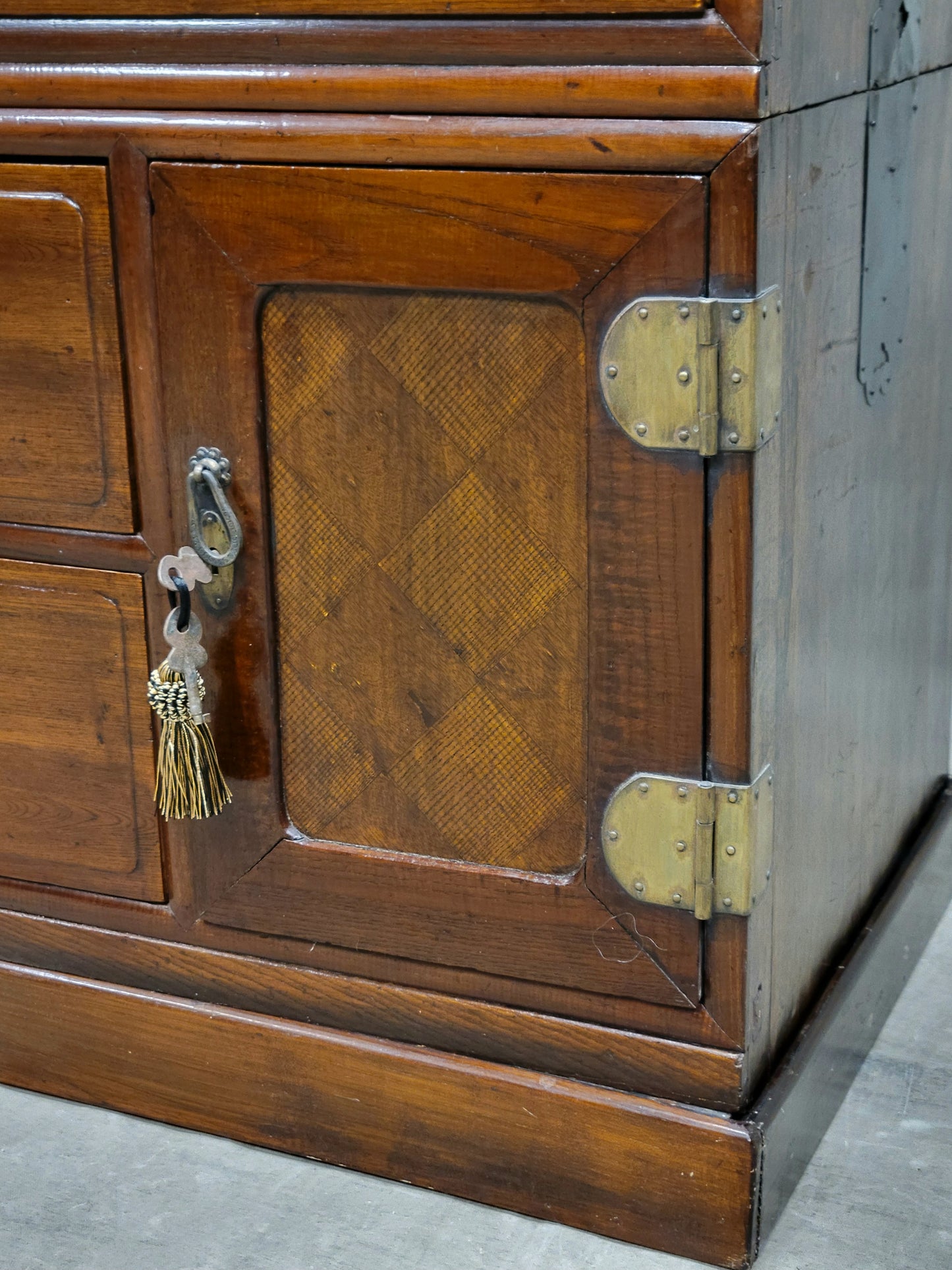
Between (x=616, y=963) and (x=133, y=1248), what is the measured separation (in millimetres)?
477

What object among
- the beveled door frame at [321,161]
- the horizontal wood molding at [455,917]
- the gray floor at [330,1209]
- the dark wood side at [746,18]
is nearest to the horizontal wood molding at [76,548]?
the beveled door frame at [321,161]

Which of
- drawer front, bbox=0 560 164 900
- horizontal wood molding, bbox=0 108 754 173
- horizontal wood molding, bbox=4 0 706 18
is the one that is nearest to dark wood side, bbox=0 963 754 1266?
drawer front, bbox=0 560 164 900

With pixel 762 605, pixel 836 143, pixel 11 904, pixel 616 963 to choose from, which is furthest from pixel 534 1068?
pixel 836 143

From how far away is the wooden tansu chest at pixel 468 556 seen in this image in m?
1.20

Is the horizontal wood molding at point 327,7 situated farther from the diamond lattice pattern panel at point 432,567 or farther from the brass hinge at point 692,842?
the brass hinge at point 692,842

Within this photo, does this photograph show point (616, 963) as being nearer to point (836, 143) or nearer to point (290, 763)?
point (290, 763)

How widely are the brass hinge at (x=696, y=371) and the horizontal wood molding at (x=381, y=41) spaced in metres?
0.17

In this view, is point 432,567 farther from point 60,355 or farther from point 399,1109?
point 399,1109

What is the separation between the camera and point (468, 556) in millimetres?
1312

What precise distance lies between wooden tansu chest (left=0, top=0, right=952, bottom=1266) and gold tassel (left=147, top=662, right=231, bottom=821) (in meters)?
0.04

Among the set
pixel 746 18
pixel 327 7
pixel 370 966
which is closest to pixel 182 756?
pixel 370 966

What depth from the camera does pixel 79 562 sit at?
1.46 metres

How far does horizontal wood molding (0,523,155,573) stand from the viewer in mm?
1427

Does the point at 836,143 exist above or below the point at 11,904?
above
